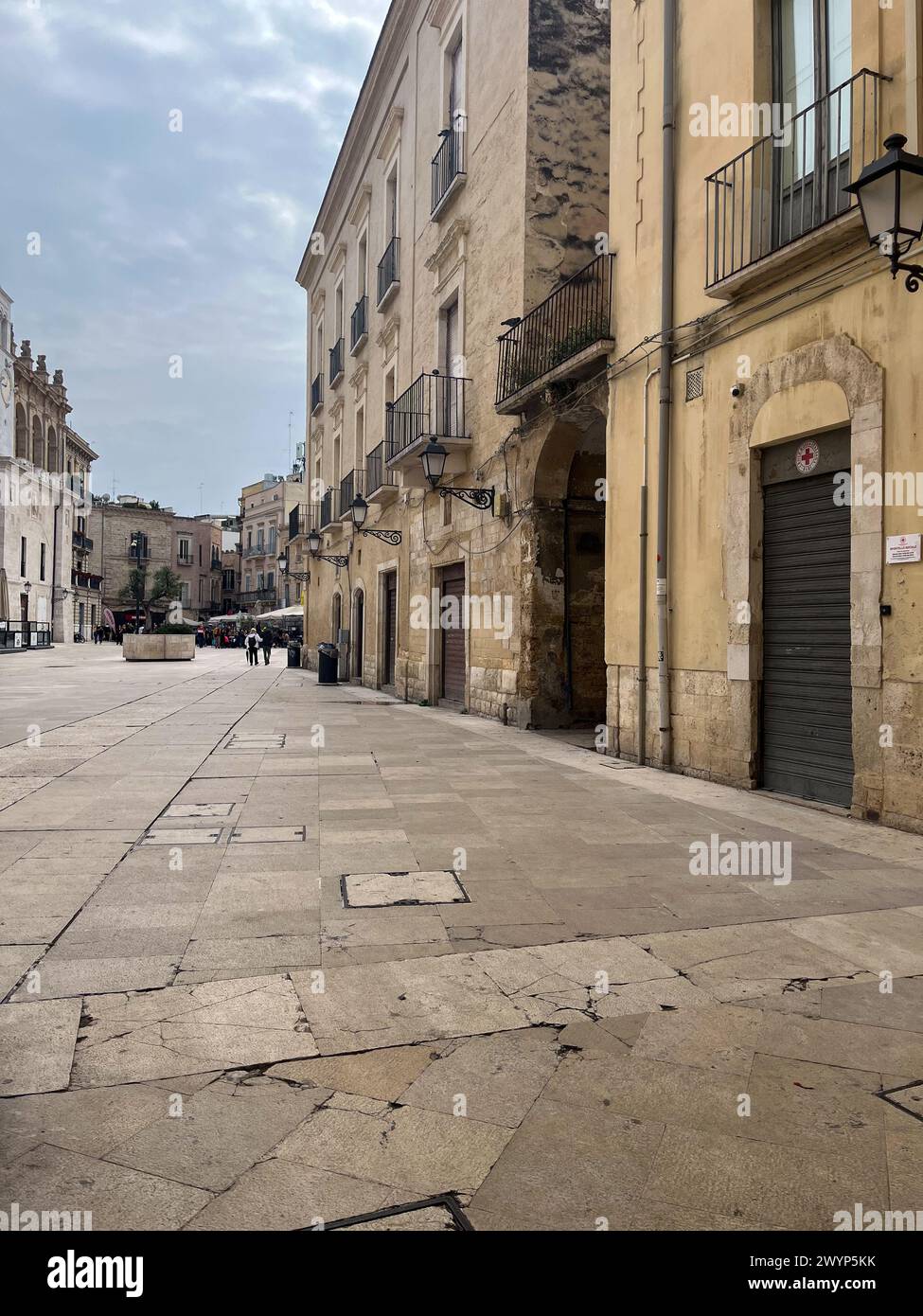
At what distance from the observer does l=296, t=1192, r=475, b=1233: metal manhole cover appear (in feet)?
6.09

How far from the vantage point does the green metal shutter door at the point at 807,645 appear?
21.5ft

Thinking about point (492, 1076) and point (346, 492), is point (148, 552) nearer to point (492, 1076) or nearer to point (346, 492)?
point (346, 492)

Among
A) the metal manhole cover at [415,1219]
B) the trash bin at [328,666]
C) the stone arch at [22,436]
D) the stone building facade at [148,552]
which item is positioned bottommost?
the metal manhole cover at [415,1219]

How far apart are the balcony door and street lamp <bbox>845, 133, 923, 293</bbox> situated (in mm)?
989

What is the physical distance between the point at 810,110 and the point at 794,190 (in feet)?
1.77

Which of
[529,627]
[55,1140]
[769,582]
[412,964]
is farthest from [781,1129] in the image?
[529,627]

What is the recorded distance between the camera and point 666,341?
8.41 meters

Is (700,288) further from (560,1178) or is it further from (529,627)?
(560,1178)

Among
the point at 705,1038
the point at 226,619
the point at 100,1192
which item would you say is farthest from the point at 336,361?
the point at 226,619

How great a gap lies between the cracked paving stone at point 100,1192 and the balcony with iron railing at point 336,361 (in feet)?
82.0

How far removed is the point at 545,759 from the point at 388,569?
1125 centimetres

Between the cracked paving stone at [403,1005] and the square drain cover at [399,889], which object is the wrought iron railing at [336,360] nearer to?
the square drain cover at [399,889]

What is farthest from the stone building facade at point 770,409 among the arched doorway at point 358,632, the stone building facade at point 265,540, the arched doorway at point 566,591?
the stone building facade at point 265,540

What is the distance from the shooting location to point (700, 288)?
798 cm
